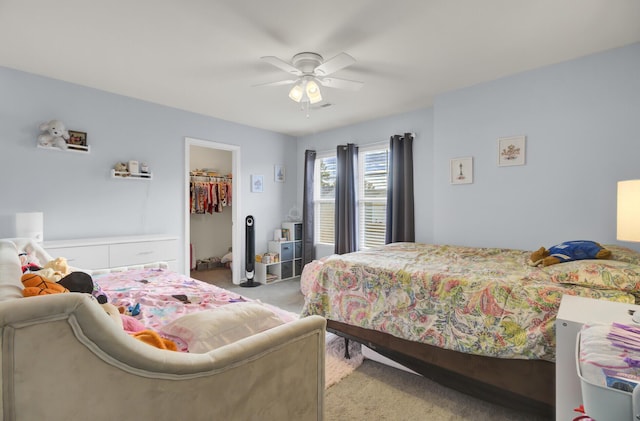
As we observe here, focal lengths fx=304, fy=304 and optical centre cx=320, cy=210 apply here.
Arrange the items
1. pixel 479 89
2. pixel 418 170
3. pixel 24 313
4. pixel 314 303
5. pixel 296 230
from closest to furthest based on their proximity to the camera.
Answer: pixel 24 313, pixel 314 303, pixel 479 89, pixel 418 170, pixel 296 230

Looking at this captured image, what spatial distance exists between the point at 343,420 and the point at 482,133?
9.77 feet

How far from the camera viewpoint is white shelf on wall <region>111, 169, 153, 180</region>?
136 inches

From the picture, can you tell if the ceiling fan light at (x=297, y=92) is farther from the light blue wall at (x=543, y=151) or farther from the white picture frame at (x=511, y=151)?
the white picture frame at (x=511, y=151)

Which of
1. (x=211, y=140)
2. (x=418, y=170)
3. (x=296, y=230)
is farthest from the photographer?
(x=296, y=230)

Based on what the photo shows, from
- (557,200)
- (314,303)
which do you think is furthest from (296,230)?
(557,200)

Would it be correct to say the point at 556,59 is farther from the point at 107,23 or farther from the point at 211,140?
the point at 211,140

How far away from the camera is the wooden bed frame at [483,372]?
157 cm

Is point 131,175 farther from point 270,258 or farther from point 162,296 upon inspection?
point 162,296

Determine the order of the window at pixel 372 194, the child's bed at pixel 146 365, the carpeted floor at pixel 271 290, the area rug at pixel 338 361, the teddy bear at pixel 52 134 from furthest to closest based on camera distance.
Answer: the window at pixel 372 194 → the carpeted floor at pixel 271 290 → the teddy bear at pixel 52 134 → the area rug at pixel 338 361 → the child's bed at pixel 146 365

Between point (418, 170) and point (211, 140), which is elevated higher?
point (211, 140)

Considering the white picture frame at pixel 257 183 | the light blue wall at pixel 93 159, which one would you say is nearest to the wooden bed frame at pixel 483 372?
the light blue wall at pixel 93 159

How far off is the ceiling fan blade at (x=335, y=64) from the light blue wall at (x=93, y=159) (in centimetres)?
170

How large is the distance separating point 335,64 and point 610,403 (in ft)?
7.80

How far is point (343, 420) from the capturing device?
1.73 m
